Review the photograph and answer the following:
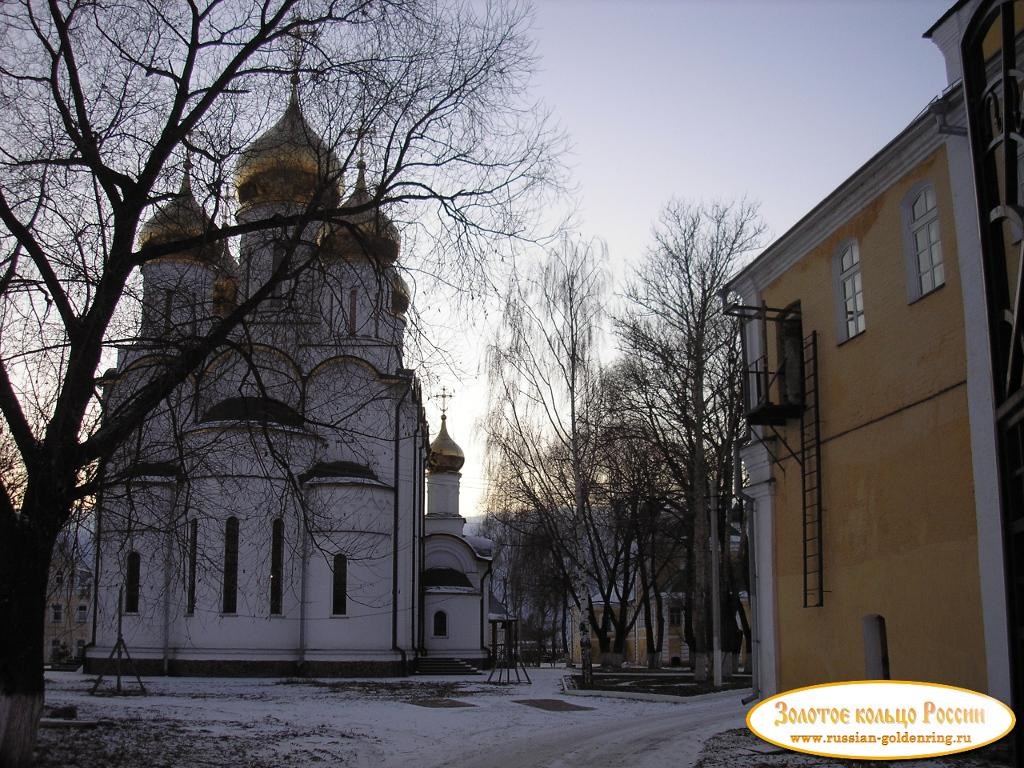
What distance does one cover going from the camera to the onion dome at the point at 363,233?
392 inches

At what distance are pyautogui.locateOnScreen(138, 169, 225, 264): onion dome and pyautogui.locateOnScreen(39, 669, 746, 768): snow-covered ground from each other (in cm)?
492

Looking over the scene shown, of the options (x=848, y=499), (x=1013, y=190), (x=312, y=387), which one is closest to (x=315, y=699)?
(x=312, y=387)

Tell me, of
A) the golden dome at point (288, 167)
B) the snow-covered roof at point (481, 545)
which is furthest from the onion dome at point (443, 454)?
the golden dome at point (288, 167)

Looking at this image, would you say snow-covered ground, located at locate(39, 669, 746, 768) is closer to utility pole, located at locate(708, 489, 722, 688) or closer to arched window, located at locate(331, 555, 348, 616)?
utility pole, located at locate(708, 489, 722, 688)

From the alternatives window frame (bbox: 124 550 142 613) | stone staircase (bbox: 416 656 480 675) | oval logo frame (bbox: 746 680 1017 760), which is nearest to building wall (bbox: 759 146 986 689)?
oval logo frame (bbox: 746 680 1017 760)

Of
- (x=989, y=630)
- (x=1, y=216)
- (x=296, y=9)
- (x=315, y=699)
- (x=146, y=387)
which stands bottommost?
(x=315, y=699)

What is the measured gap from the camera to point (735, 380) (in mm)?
23641

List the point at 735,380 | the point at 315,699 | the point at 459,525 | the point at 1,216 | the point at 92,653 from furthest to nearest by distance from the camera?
the point at 459,525, the point at 92,653, the point at 735,380, the point at 315,699, the point at 1,216

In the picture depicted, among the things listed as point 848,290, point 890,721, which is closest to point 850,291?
point 848,290

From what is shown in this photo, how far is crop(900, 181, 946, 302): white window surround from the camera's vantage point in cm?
1052

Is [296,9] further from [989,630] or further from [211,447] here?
[989,630]

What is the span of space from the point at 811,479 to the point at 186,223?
814cm

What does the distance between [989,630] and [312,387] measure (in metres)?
7.23

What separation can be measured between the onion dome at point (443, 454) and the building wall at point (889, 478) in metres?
26.7
